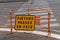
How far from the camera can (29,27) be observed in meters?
10.1

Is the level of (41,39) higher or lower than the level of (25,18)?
lower

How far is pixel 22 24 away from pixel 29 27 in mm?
349

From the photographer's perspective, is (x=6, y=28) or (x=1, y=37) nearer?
(x=1, y=37)

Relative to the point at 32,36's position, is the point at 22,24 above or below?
above

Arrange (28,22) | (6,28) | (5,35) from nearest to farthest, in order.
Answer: (28,22)
(5,35)
(6,28)

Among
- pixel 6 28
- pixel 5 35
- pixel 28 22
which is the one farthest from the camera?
pixel 6 28

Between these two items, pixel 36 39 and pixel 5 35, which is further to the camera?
pixel 5 35

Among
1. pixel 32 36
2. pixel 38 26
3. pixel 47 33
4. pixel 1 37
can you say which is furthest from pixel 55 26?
pixel 1 37

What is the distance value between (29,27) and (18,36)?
92 cm

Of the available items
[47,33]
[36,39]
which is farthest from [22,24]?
[47,33]

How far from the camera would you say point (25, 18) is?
1009 cm

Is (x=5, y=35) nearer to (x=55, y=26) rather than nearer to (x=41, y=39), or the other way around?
(x=41, y=39)

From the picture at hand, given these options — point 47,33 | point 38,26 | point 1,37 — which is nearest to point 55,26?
Result: point 38,26

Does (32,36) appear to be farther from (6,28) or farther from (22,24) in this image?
(6,28)
